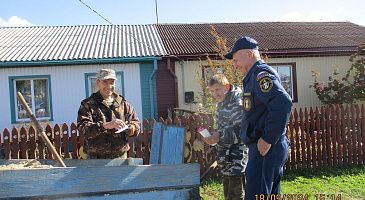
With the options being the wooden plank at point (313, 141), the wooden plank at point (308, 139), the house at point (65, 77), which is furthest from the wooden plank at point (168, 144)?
the house at point (65, 77)

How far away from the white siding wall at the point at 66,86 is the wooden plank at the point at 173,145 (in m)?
8.42

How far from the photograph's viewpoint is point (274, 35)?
48.2ft

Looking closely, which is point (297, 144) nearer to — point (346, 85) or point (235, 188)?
point (235, 188)

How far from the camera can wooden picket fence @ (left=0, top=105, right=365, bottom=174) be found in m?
6.24

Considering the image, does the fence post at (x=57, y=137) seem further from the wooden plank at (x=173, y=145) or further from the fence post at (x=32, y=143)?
the wooden plank at (x=173, y=145)

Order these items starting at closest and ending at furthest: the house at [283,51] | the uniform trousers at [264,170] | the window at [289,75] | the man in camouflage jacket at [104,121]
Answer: the uniform trousers at [264,170] → the man in camouflage jacket at [104,121] → the house at [283,51] → the window at [289,75]

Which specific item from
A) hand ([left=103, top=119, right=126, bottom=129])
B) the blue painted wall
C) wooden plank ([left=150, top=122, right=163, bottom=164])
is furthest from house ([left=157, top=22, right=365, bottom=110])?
hand ([left=103, top=119, right=126, bottom=129])

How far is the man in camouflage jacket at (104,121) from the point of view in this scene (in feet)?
11.6

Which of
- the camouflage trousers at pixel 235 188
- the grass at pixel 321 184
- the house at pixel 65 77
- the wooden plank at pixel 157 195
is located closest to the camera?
the wooden plank at pixel 157 195

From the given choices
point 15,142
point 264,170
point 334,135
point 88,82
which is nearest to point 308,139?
point 334,135

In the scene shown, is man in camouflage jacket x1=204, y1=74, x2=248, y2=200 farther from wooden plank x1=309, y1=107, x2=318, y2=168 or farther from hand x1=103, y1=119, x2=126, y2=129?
wooden plank x1=309, y1=107, x2=318, y2=168

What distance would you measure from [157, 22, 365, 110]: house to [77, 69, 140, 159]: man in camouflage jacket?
313 inches

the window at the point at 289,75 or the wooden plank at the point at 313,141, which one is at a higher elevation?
the window at the point at 289,75

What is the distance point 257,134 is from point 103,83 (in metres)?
1.60
